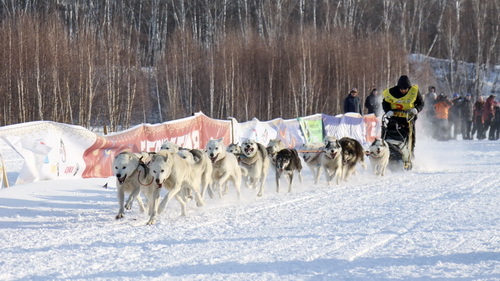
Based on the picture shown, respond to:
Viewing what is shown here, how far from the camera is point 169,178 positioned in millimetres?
6461

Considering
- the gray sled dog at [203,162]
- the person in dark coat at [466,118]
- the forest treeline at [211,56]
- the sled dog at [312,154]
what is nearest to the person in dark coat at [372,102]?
the person in dark coat at [466,118]

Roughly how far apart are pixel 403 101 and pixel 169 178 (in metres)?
5.31

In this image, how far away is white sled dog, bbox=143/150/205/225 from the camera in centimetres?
621

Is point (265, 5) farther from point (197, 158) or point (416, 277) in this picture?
point (416, 277)

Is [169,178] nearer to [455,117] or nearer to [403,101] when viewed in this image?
[403,101]

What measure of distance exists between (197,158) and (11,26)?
44.0ft

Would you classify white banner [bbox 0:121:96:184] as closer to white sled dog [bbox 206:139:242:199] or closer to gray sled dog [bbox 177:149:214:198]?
white sled dog [bbox 206:139:242:199]

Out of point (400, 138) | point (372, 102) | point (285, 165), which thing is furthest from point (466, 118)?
point (285, 165)

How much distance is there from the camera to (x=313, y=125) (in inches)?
630

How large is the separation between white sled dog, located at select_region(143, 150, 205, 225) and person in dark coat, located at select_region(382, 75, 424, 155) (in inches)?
185

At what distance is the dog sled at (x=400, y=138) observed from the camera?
1074cm

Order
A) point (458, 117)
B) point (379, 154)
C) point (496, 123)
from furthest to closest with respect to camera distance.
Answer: point (458, 117)
point (496, 123)
point (379, 154)

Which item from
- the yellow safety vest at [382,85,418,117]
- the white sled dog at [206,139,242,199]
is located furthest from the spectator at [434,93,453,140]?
the white sled dog at [206,139,242,199]

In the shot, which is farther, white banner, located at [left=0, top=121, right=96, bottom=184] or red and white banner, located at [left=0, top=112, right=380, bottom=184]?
red and white banner, located at [left=0, top=112, right=380, bottom=184]
